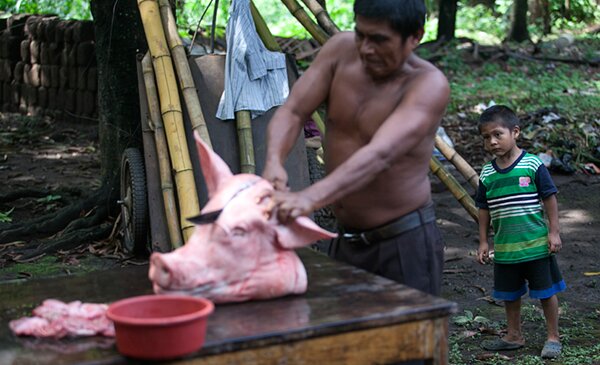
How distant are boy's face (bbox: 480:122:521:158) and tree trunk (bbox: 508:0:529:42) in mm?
12113

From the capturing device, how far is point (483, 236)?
16.0 ft

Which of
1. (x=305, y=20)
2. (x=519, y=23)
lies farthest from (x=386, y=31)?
(x=519, y=23)

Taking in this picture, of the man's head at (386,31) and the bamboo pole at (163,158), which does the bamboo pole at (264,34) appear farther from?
the man's head at (386,31)

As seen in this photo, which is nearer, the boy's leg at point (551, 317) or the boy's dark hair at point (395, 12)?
the boy's dark hair at point (395, 12)

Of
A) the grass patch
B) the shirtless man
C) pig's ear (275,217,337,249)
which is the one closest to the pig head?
pig's ear (275,217,337,249)

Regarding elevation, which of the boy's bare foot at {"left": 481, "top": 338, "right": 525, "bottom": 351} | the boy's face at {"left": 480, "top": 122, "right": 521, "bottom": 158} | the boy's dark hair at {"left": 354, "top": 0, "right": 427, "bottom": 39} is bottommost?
the boy's bare foot at {"left": 481, "top": 338, "right": 525, "bottom": 351}

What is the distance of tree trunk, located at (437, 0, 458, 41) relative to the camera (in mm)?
14961

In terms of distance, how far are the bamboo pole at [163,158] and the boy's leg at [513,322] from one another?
2.09m

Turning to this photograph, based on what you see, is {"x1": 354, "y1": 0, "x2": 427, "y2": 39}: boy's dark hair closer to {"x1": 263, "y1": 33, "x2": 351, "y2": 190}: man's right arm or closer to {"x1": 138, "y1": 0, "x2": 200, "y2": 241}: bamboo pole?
{"x1": 263, "y1": 33, "x2": 351, "y2": 190}: man's right arm

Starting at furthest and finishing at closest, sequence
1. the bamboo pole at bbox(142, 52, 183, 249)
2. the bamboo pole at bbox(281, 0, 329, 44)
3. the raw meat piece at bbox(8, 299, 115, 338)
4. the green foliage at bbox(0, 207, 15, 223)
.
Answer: the green foliage at bbox(0, 207, 15, 223)
the bamboo pole at bbox(281, 0, 329, 44)
the bamboo pole at bbox(142, 52, 183, 249)
the raw meat piece at bbox(8, 299, 115, 338)

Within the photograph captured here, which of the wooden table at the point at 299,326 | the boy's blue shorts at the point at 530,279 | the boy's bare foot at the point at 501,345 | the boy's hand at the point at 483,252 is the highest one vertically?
the wooden table at the point at 299,326

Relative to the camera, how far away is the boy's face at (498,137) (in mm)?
4684

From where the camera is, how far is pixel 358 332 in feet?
8.48

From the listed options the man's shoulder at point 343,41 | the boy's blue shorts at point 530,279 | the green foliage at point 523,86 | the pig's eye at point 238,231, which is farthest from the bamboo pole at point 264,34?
the green foliage at point 523,86
